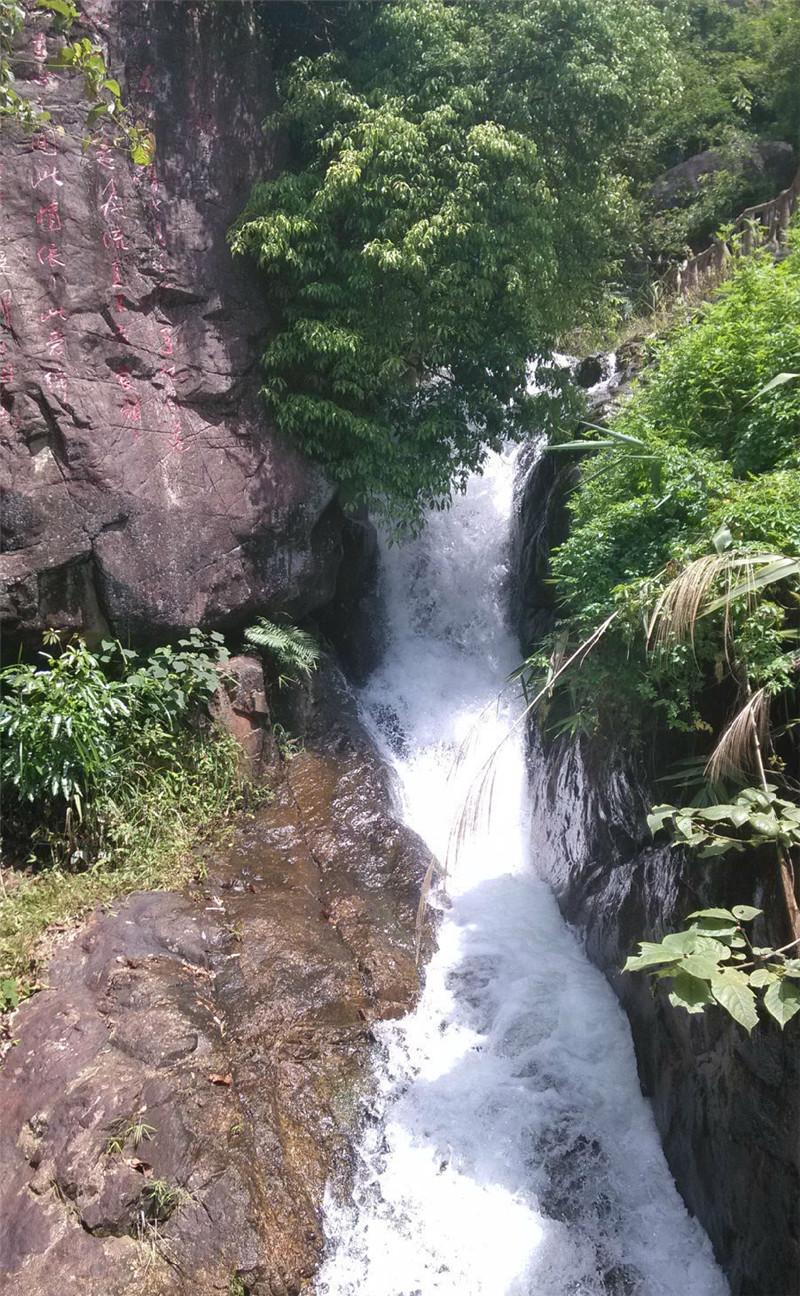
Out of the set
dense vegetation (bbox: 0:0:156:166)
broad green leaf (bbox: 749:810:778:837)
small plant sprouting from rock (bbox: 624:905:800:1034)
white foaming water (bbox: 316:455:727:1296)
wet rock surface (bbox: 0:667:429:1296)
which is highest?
dense vegetation (bbox: 0:0:156:166)

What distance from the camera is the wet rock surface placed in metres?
4.38

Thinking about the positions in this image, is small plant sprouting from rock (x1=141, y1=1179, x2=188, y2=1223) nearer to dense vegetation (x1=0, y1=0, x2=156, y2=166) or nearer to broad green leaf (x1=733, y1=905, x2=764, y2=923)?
broad green leaf (x1=733, y1=905, x2=764, y2=923)

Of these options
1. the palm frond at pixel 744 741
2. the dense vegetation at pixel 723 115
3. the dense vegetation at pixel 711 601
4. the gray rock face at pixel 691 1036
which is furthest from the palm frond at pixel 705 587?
the dense vegetation at pixel 723 115

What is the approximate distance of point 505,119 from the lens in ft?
27.0

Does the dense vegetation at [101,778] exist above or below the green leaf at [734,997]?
below

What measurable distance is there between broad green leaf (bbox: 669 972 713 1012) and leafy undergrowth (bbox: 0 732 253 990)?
4.07 metres

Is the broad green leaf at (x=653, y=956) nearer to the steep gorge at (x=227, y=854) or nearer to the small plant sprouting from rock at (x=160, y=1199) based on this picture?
the steep gorge at (x=227, y=854)

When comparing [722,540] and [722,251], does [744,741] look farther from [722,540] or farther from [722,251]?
[722,251]

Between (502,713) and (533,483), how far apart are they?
2.77 metres

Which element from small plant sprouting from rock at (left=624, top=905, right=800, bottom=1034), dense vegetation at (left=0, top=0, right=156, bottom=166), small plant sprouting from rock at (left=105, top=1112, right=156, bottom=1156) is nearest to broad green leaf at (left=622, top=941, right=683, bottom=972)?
small plant sprouting from rock at (left=624, top=905, right=800, bottom=1034)

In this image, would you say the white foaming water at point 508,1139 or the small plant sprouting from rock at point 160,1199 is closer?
the small plant sprouting from rock at point 160,1199

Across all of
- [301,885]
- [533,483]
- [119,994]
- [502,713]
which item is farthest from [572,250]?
[119,994]

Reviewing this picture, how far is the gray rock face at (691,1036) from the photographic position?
3.96 m

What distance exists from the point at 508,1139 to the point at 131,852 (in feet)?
10.9
